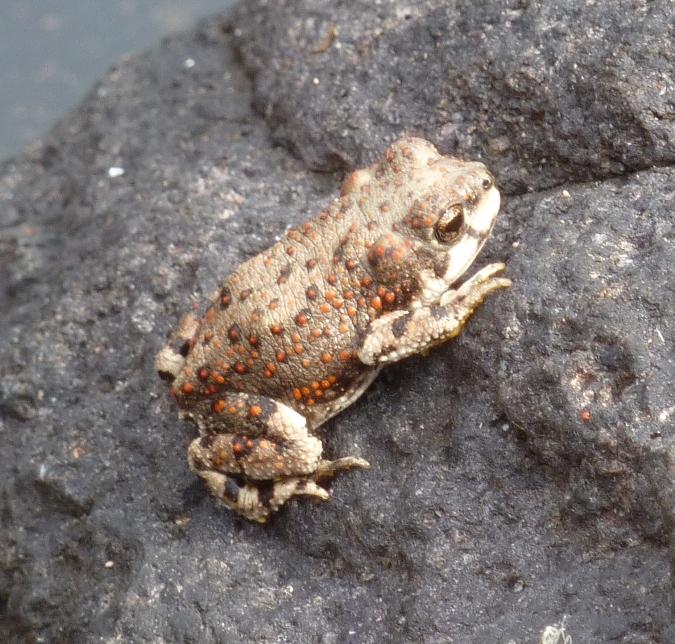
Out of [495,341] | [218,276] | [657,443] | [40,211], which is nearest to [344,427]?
[495,341]

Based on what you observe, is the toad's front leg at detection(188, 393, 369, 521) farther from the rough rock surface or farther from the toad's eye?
the toad's eye

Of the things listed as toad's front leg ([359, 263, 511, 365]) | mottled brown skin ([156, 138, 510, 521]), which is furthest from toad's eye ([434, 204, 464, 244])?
toad's front leg ([359, 263, 511, 365])

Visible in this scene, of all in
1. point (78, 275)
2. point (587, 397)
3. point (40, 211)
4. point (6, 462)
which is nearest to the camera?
point (587, 397)

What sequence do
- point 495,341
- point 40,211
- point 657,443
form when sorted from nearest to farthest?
point 657,443, point 495,341, point 40,211

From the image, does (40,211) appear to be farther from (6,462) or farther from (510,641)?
(510,641)

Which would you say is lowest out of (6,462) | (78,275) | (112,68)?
(6,462)

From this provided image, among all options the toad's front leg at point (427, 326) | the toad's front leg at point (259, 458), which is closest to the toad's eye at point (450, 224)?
the toad's front leg at point (427, 326)

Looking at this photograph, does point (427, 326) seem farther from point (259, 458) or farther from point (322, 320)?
point (259, 458)
